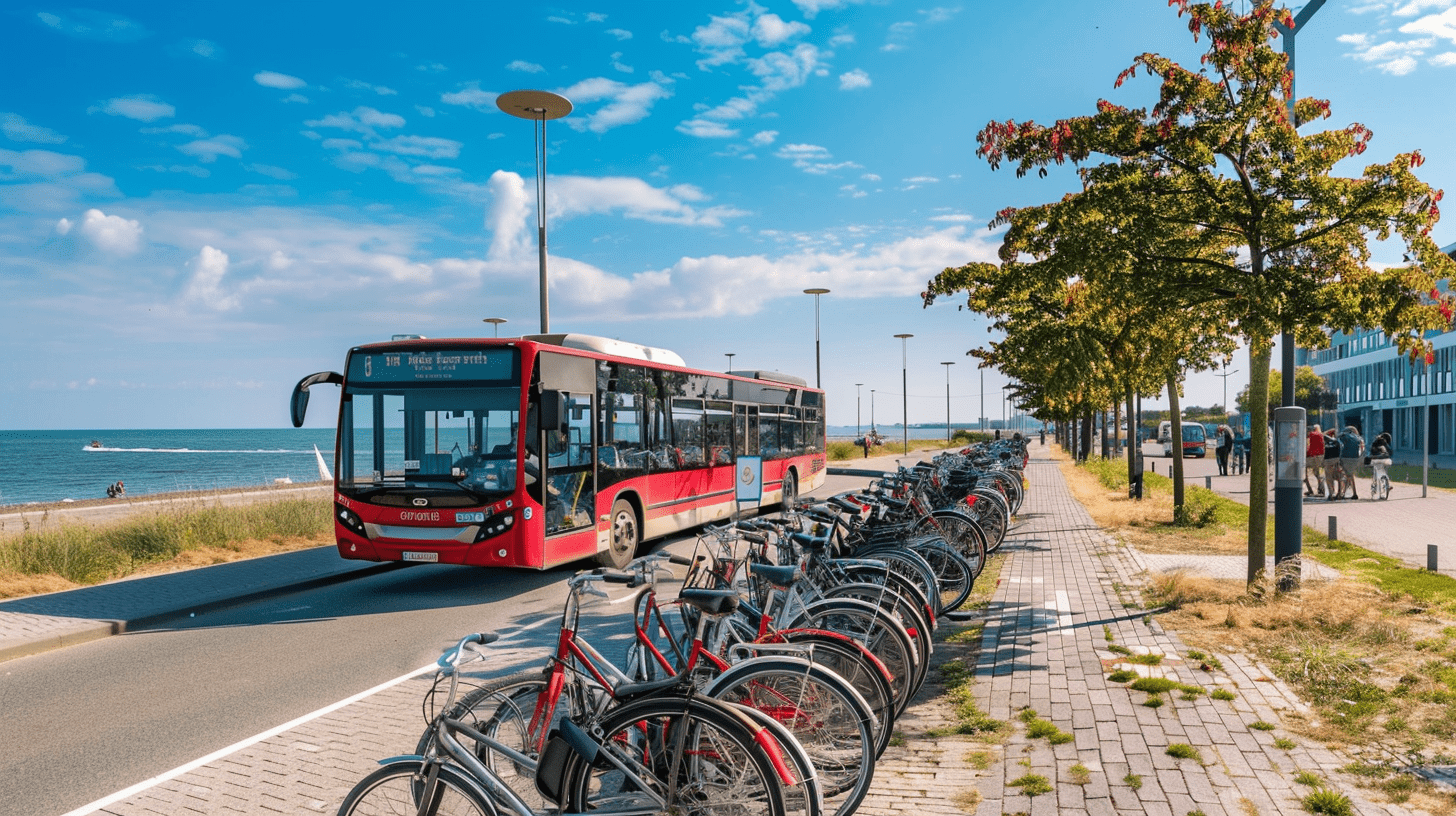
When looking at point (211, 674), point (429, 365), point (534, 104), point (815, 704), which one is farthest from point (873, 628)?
point (534, 104)

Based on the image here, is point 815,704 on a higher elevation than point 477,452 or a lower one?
lower

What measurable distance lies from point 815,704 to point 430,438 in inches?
285

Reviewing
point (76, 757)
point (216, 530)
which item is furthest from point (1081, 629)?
point (216, 530)

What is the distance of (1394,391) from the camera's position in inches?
2163

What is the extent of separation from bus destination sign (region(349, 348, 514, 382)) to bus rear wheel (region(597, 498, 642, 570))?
250 centimetres

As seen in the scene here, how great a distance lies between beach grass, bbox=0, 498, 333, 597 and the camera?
11.2m

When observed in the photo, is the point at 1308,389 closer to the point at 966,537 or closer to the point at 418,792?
the point at 966,537

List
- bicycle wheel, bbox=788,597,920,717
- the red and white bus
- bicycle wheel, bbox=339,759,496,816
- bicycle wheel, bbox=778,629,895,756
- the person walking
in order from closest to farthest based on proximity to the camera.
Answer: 1. bicycle wheel, bbox=339,759,496,816
2. bicycle wheel, bbox=778,629,895,756
3. bicycle wheel, bbox=788,597,920,717
4. the red and white bus
5. the person walking

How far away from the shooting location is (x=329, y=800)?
4312mm

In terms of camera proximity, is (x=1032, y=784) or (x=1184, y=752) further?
(x=1184, y=752)

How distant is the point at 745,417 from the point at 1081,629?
31.9 feet

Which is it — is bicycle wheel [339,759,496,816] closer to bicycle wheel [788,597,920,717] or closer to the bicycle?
the bicycle

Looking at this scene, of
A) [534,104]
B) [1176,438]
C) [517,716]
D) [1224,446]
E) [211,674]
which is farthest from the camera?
[1224,446]

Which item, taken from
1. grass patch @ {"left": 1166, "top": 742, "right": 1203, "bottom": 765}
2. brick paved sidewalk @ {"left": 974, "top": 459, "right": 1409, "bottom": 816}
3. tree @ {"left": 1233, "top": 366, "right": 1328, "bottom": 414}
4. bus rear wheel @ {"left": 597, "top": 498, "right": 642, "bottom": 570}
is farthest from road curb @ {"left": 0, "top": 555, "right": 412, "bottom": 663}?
tree @ {"left": 1233, "top": 366, "right": 1328, "bottom": 414}
